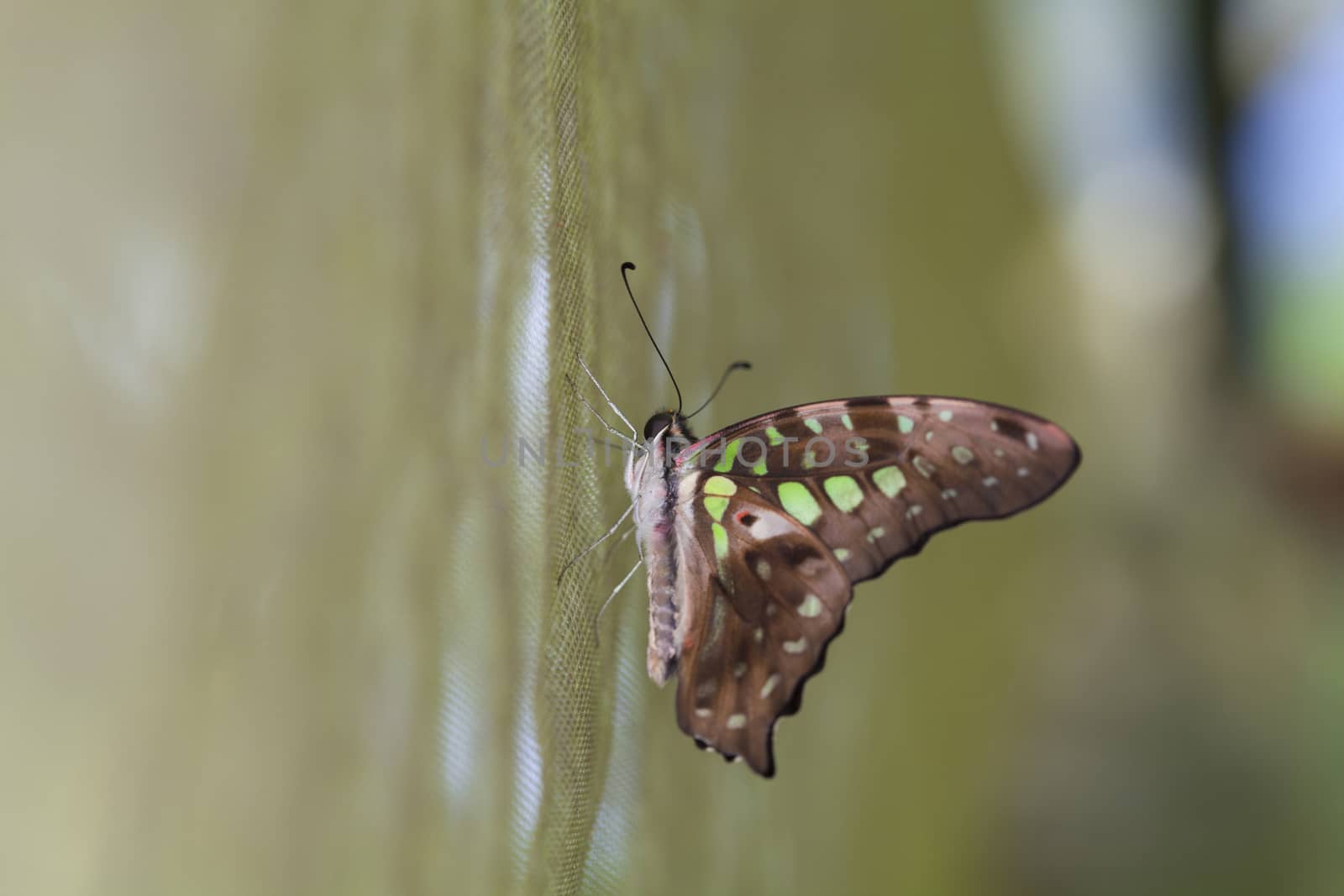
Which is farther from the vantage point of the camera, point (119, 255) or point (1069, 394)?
point (1069, 394)

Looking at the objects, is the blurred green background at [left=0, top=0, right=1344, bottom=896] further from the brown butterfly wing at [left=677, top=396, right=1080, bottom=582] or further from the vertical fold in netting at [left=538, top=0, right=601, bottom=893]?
the brown butterfly wing at [left=677, top=396, right=1080, bottom=582]

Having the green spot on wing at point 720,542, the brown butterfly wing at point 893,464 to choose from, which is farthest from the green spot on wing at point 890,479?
the green spot on wing at point 720,542

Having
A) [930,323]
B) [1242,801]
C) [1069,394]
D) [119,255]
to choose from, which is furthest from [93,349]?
[1242,801]

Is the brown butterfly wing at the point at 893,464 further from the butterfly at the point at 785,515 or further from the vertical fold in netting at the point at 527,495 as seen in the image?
the vertical fold in netting at the point at 527,495

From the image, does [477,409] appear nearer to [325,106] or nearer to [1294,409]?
[325,106]

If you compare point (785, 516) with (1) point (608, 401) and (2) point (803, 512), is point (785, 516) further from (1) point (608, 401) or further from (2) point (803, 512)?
(1) point (608, 401)

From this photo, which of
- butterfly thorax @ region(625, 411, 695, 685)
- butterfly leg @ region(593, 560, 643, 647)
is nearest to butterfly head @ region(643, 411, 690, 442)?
butterfly thorax @ region(625, 411, 695, 685)
